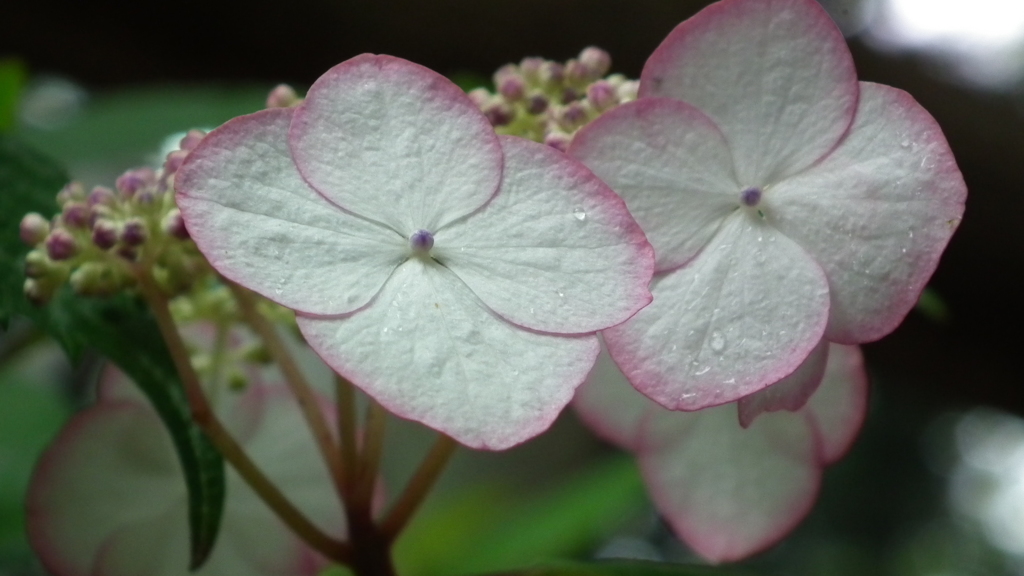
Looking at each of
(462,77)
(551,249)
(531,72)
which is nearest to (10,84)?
(462,77)

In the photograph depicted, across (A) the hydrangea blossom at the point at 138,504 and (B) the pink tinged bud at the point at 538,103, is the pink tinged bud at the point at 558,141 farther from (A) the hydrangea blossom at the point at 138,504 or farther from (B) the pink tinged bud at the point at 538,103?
(A) the hydrangea blossom at the point at 138,504

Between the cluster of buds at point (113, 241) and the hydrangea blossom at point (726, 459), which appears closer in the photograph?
the cluster of buds at point (113, 241)

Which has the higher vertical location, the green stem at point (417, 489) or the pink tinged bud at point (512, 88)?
the pink tinged bud at point (512, 88)

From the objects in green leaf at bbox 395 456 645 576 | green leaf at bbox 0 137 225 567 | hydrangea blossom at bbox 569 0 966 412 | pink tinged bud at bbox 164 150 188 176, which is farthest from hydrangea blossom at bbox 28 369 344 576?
green leaf at bbox 395 456 645 576

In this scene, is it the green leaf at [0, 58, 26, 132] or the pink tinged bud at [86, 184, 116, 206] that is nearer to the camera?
the pink tinged bud at [86, 184, 116, 206]

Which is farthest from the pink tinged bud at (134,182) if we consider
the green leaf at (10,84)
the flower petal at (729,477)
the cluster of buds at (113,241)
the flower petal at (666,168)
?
the green leaf at (10,84)

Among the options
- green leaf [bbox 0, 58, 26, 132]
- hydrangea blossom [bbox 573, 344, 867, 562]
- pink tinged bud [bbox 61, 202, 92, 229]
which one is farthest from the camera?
green leaf [bbox 0, 58, 26, 132]

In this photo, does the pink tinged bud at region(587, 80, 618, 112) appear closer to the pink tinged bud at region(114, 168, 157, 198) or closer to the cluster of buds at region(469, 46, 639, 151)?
the cluster of buds at region(469, 46, 639, 151)
